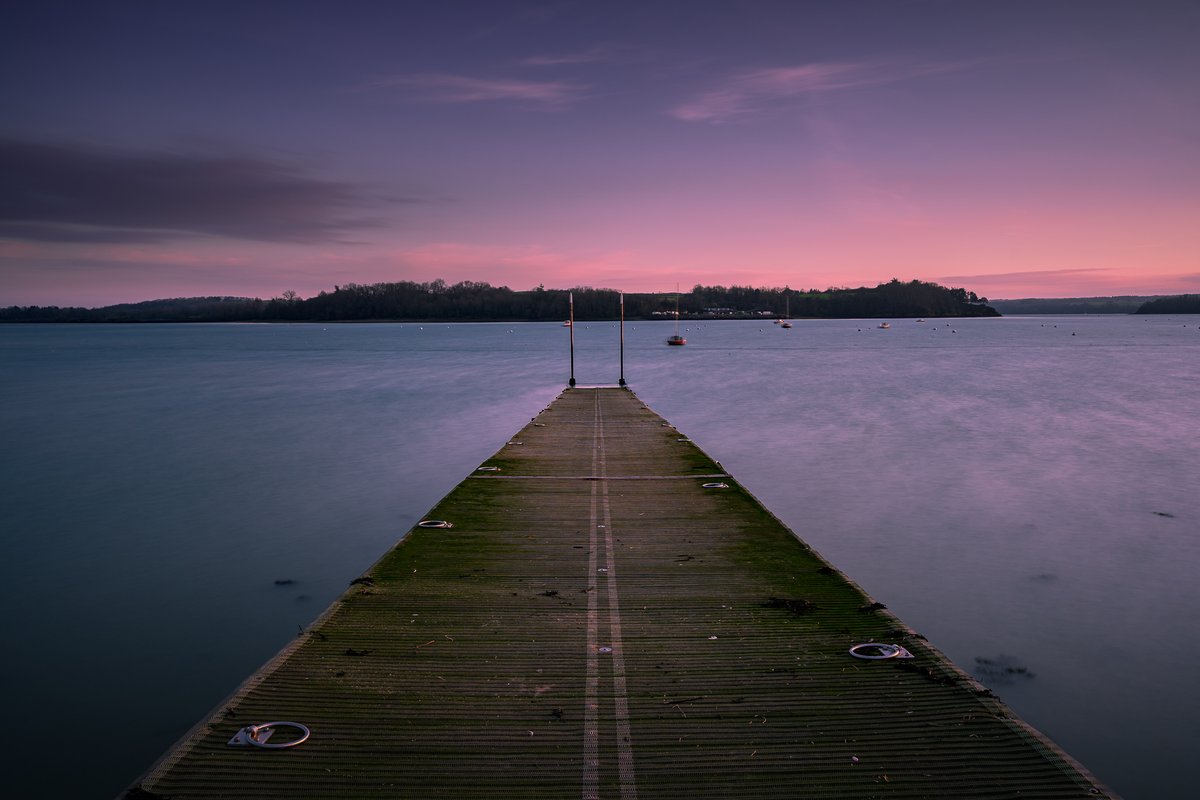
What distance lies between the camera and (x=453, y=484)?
21.5m

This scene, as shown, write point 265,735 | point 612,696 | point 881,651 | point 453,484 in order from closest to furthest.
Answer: point 265,735 → point 612,696 → point 881,651 → point 453,484

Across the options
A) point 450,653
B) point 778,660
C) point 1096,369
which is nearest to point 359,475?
point 450,653

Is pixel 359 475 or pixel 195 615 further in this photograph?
pixel 359 475

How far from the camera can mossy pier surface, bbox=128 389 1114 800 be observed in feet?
17.3

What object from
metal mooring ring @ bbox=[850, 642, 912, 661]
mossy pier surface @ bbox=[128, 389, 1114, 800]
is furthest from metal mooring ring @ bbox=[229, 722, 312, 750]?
metal mooring ring @ bbox=[850, 642, 912, 661]

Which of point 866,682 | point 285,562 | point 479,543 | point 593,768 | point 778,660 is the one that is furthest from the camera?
point 285,562

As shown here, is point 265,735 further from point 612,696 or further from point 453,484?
point 453,484

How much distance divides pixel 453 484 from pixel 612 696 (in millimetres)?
15695

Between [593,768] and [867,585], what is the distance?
8.58m

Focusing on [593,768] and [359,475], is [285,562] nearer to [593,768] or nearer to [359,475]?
[359,475]

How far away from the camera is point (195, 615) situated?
37.3 ft

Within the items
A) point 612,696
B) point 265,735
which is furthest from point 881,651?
point 265,735

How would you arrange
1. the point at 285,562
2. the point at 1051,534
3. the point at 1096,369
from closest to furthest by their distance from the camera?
the point at 285,562 → the point at 1051,534 → the point at 1096,369

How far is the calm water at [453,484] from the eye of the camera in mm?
8594
